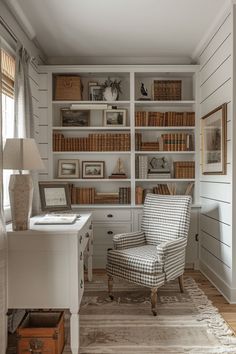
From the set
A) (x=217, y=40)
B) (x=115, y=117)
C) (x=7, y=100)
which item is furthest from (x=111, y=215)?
(x=217, y=40)

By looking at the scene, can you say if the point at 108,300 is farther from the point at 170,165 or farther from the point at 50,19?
the point at 50,19

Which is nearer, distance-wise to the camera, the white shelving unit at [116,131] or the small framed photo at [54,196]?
the small framed photo at [54,196]

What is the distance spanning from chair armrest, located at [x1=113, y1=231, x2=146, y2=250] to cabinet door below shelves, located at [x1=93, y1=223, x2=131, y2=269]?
613mm

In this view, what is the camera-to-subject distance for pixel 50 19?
335cm

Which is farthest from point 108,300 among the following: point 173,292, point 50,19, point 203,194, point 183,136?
point 50,19

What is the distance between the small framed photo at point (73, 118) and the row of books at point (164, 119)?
0.65 m

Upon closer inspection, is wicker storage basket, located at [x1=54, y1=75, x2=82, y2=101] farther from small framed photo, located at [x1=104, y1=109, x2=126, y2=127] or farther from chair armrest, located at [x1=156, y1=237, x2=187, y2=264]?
chair armrest, located at [x1=156, y1=237, x2=187, y2=264]

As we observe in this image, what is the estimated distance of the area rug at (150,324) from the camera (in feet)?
7.93

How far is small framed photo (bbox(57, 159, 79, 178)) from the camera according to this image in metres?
4.48

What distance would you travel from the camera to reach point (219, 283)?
3504 millimetres

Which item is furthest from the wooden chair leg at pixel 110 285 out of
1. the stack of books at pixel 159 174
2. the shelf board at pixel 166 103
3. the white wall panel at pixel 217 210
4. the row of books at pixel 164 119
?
the shelf board at pixel 166 103

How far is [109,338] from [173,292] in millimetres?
1134

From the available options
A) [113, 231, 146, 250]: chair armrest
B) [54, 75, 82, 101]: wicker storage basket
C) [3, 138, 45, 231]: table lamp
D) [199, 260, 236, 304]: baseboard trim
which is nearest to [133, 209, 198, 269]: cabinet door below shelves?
[199, 260, 236, 304]: baseboard trim

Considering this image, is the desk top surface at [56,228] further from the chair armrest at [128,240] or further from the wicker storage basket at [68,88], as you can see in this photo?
the wicker storage basket at [68,88]
